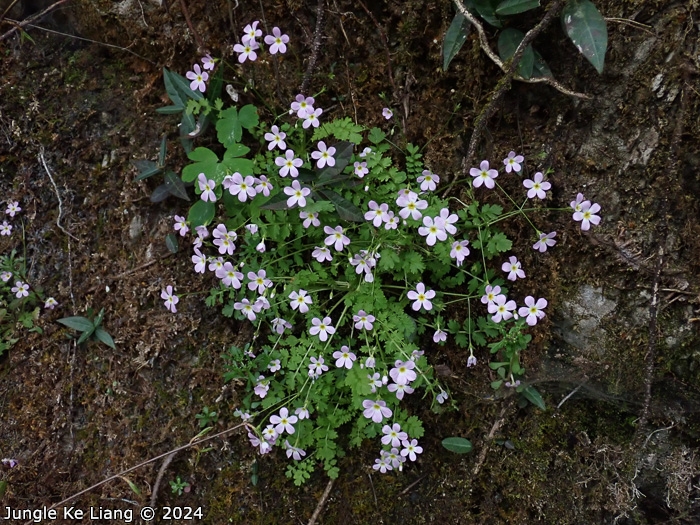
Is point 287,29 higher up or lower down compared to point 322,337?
higher up

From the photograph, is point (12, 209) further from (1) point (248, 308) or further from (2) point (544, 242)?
(2) point (544, 242)

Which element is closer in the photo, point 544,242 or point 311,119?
point 544,242

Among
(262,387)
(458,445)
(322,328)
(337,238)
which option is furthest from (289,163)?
(458,445)

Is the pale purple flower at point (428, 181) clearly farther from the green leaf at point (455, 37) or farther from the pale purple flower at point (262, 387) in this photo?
the pale purple flower at point (262, 387)

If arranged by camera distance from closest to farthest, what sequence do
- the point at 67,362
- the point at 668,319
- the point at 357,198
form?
the point at 668,319 < the point at 357,198 < the point at 67,362

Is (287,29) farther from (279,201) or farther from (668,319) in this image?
(668,319)

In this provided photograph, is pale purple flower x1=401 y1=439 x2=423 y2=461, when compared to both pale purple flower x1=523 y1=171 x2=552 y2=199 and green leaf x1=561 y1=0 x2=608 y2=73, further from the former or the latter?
green leaf x1=561 y1=0 x2=608 y2=73

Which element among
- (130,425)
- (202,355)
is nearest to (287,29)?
(202,355)
